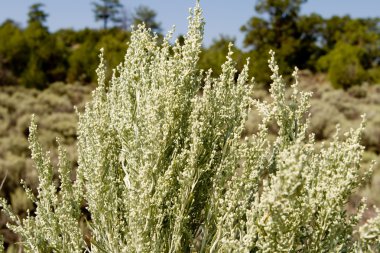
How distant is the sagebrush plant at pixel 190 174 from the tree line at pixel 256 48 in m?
22.4

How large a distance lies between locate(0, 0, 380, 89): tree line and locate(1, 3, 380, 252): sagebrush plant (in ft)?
73.5

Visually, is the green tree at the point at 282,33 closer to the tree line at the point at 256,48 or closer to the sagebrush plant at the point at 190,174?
the tree line at the point at 256,48

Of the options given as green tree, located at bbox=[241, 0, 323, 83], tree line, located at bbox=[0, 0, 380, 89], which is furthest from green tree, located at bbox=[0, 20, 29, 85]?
green tree, located at bbox=[241, 0, 323, 83]

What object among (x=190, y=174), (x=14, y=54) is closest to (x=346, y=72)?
(x=14, y=54)

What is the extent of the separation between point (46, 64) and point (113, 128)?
36058mm

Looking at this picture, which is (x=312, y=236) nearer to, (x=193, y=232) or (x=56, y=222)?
(x=193, y=232)

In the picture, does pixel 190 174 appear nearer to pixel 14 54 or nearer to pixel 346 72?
pixel 346 72

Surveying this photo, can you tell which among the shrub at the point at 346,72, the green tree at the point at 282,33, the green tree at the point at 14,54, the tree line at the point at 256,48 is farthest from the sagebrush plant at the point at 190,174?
the green tree at the point at 282,33

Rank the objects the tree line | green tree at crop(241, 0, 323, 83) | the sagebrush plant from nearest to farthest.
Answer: the sagebrush plant, the tree line, green tree at crop(241, 0, 323, 83)

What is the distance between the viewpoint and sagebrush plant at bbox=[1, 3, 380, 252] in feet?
7.39

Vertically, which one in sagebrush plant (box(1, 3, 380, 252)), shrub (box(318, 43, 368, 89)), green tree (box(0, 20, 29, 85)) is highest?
shrub (box(318, 43, 368, 89))

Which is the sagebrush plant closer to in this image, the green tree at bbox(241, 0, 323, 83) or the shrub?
the shrub

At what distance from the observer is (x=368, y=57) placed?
4244 cm

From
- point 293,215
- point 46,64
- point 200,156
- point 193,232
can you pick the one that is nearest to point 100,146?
point 200,156
